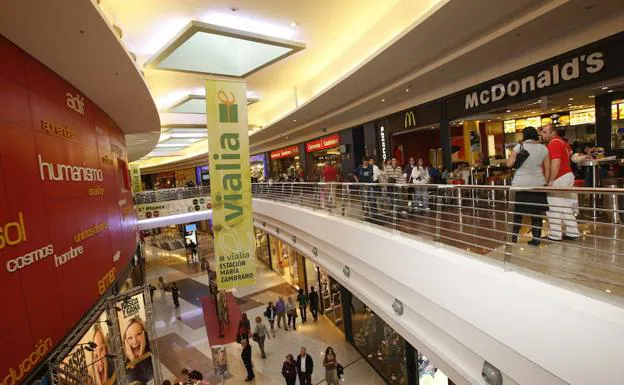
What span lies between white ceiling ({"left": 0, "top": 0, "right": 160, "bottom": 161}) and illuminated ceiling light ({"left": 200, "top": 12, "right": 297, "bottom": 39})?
8.17 feet

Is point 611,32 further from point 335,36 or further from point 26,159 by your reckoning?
point 26,159

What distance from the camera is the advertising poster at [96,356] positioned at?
413 centimetres

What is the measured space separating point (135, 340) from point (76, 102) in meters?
4.44

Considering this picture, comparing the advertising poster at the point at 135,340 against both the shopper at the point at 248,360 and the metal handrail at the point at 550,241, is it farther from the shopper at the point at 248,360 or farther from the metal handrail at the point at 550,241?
the metal handrail at the point at 550,241

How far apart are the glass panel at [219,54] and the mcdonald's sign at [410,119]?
510 centimetres

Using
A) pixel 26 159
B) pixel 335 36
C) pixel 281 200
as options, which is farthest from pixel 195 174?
pixel 26 159

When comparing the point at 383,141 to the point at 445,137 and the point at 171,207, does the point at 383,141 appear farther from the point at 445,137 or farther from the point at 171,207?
the point at 171,207

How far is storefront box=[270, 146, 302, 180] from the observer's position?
22594mm

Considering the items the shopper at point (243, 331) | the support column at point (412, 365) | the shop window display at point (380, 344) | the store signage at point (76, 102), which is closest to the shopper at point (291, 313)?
the shop window display at point (380, 344)

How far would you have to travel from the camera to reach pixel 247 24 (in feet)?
26.6

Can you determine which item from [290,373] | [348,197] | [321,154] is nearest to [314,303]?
[290,373]

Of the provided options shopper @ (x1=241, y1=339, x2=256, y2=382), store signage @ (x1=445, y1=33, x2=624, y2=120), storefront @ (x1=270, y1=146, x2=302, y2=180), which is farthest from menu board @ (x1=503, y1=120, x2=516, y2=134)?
shopper @ (x1=241, y1=339, x2=256, y2=382)

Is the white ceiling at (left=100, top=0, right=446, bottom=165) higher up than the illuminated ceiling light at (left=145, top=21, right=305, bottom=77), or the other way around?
the white ceiling at (left=100, top=0, right=446, bottom=165)

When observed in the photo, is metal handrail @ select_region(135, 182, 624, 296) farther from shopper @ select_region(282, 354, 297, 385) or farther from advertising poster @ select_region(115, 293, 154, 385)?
shopper @ select_region(282, 354, 297, 385)
